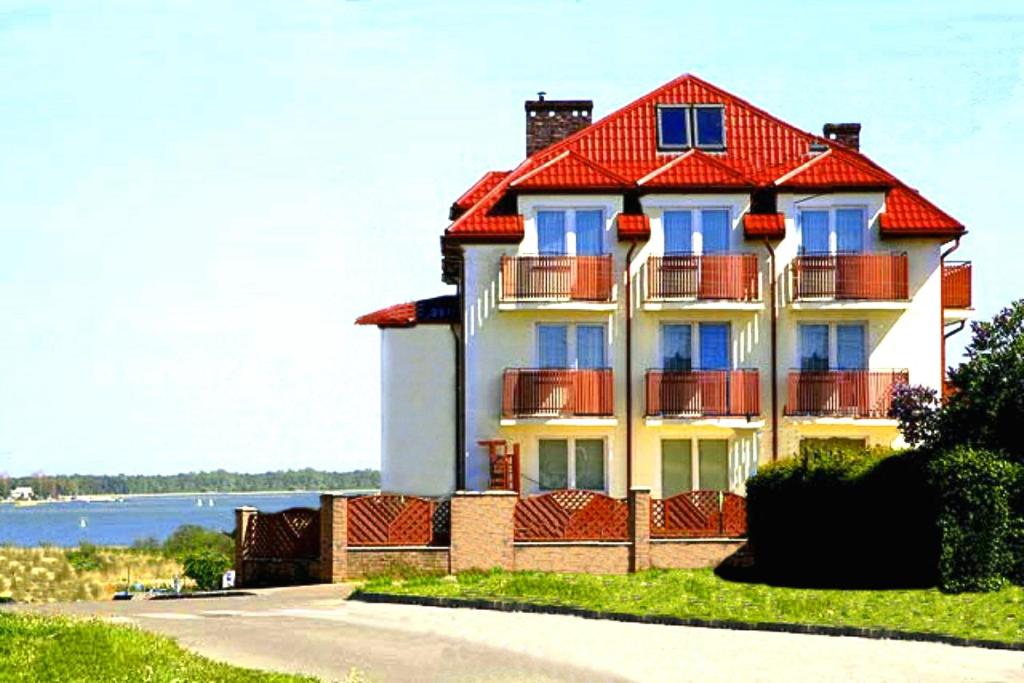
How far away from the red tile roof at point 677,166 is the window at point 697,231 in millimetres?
803

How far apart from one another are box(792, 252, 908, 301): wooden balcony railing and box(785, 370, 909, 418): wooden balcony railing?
6.00 ft

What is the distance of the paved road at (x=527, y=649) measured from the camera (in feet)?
70.6

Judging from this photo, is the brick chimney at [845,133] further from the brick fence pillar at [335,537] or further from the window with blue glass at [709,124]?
the brick fence pillar at [335,537]

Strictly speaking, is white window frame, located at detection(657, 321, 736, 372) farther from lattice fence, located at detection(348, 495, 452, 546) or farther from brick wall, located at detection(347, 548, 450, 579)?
brick wall, located at detection(347, 548, 450, 579)

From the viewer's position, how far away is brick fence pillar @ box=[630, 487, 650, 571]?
1441 inches

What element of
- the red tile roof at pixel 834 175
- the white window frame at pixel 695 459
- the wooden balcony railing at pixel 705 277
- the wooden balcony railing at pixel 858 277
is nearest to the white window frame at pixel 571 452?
the white window frame at pixel 695 459

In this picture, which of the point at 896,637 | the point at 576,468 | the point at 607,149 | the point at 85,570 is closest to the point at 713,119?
the point at 607,149

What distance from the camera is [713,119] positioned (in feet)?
152

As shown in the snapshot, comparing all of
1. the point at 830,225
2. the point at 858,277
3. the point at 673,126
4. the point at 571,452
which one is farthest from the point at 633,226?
the point at 571,452

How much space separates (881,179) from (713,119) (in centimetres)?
489

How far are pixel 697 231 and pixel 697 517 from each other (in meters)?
9.06

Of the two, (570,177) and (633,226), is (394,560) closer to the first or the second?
(633,226)

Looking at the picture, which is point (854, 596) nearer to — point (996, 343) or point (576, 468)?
point (996, 343)

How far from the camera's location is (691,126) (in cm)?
4622
